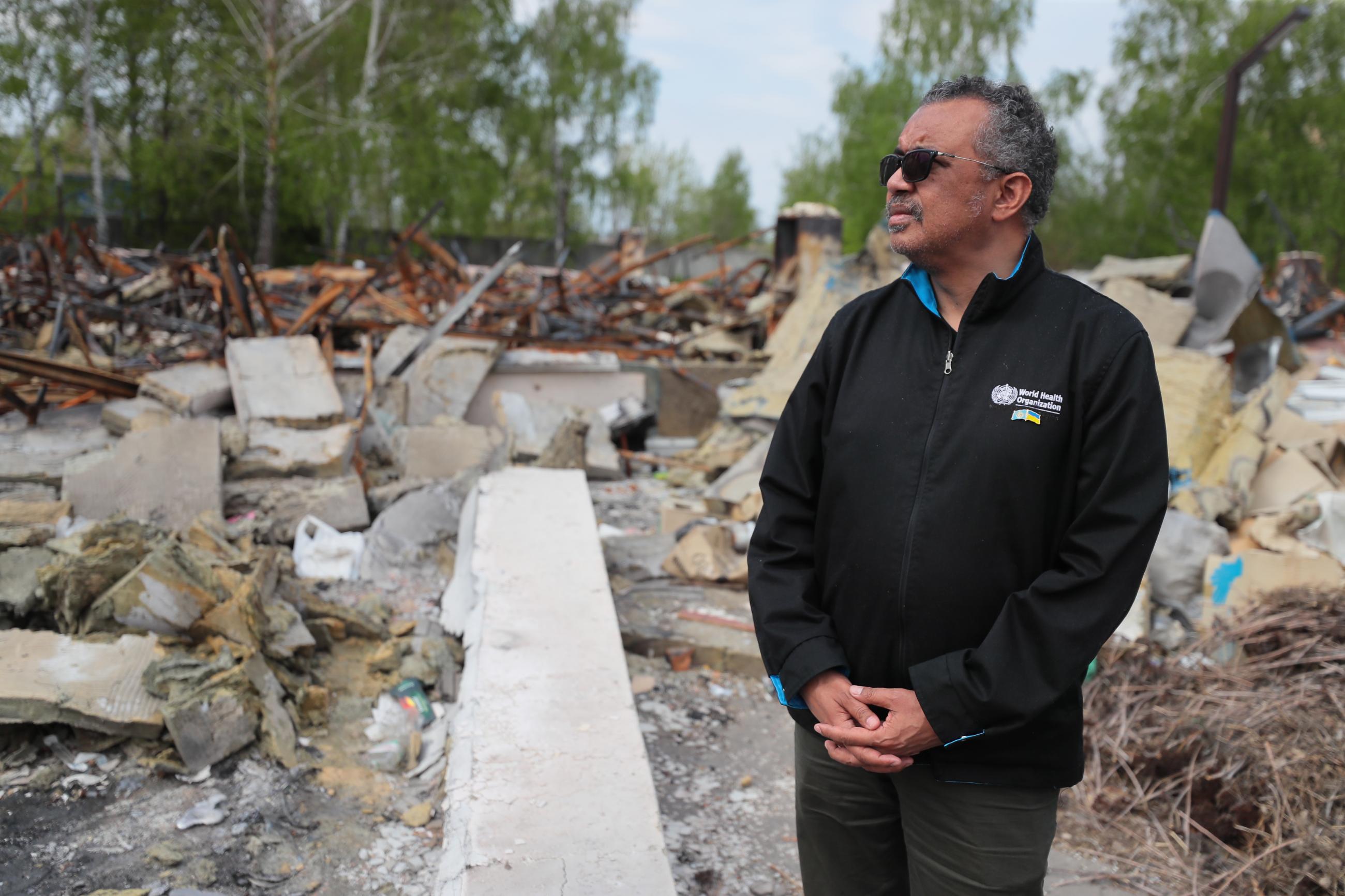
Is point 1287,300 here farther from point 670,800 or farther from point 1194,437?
point 670,800

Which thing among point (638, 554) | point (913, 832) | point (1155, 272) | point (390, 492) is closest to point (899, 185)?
point (913, 832)

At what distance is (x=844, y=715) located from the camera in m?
1.66

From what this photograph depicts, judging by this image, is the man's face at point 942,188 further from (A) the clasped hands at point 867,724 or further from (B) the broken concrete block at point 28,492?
(B) the broken concrete block at point 28,492

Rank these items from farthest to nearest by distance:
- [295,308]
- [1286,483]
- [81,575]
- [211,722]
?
[295,308] < [1286,483] < [81,575] < [211,722]

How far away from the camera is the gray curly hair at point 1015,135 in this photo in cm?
163

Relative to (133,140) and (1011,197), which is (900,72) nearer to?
(133,140)

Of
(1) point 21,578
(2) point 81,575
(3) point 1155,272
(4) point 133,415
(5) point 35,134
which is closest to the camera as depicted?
(2) point 81,575

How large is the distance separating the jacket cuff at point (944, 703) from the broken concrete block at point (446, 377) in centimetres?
633

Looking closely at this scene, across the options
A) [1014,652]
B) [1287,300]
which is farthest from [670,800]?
[1287,300]

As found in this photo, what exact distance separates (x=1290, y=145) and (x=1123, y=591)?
33219 millimetres

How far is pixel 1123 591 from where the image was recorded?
4.96ft

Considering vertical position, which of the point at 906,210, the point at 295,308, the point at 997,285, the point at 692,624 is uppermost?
the point at 906,210

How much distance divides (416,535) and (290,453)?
1158 mm

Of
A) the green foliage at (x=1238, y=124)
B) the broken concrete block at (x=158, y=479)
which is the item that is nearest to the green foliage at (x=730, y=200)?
the green foliage at (x=1238, y=124)
